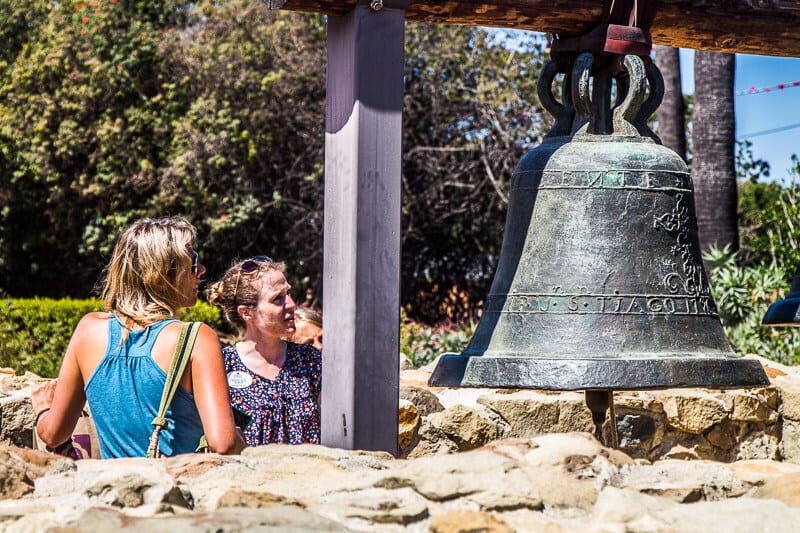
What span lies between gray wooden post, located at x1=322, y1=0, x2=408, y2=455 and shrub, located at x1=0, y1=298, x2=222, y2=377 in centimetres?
608

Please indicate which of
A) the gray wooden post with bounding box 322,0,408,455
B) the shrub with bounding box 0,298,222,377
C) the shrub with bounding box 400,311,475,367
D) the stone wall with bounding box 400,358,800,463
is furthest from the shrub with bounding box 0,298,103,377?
the gray wooden post with bounding box 322,0,408,455

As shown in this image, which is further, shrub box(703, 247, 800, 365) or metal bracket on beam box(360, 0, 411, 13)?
shrub box(703, 247, 800, 365)

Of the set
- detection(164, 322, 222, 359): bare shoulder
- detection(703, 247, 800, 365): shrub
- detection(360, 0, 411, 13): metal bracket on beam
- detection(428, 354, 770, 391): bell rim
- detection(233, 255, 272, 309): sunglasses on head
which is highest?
detection(360, 0, 411, 13): metal bracket on beam

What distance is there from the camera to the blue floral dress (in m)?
3.55

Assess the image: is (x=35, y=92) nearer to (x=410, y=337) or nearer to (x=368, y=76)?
(x=410, y=337)

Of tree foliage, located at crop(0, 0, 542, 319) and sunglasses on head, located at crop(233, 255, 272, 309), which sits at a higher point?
tree foliage, located at crop(0, 0, 542, 319)

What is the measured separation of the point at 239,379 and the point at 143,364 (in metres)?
1.00

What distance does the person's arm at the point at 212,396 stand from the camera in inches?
103

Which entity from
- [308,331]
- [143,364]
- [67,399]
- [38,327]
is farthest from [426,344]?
[143,364]

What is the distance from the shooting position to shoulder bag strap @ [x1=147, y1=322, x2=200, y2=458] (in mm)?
2648

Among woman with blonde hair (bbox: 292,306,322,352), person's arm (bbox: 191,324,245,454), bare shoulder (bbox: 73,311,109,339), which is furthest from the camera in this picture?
woman with blonde hair (bbox: 292,306,322,352)

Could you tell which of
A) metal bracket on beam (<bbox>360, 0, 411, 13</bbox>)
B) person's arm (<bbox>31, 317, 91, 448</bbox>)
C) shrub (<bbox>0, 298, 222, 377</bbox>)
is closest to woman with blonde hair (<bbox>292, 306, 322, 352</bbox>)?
person's arm (<bbox>31, 317, 91, 448</bbox>)

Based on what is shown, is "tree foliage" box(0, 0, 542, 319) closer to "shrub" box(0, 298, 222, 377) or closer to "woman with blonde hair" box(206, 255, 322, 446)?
"shrub" box(0, 298, 222, 377)

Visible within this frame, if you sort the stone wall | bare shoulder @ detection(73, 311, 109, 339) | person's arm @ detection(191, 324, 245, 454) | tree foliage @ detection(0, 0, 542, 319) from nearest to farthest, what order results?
1. person's arm @ detection(191, 324, 245, 454)
2. bare shoulder @ detection(73, 311, 109, 339)
3. the stone wall
4. tree foliage @ detection(0, 0, 542, 319)
